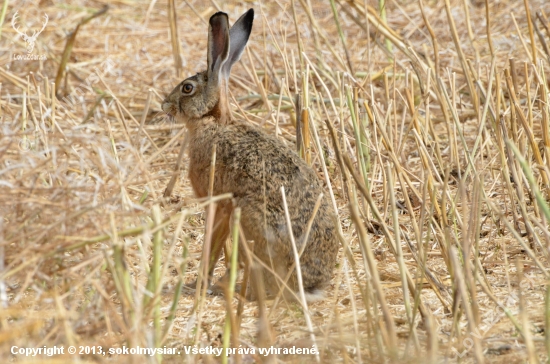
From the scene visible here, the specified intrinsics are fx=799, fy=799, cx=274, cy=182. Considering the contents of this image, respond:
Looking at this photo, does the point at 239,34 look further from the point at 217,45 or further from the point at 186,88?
the point at 186,88

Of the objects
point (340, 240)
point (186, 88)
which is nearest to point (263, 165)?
point (340, 240)

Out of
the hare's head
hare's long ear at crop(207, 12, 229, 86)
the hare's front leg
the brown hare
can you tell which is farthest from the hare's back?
hare's long ear at crop(207, 12, 229, 86)

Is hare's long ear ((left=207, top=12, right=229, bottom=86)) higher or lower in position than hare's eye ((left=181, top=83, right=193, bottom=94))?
higher

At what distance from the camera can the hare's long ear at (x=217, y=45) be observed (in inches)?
182

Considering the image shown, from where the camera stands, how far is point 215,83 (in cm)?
490

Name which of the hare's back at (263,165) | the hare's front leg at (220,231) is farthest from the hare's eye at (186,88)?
the hare's front leg at (220,231)

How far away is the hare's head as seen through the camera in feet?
15.7

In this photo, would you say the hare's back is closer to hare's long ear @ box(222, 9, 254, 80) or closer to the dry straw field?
the dry straw field

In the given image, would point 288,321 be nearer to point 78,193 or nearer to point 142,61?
point 78,193

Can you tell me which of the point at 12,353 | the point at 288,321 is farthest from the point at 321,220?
the point at 12,353

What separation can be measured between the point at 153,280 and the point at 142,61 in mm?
5116

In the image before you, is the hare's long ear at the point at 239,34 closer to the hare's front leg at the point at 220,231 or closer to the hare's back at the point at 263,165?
the hare's back at the point at 263,165

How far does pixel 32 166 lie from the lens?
10.8 ft

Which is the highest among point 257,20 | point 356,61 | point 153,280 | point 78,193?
point 257,20
